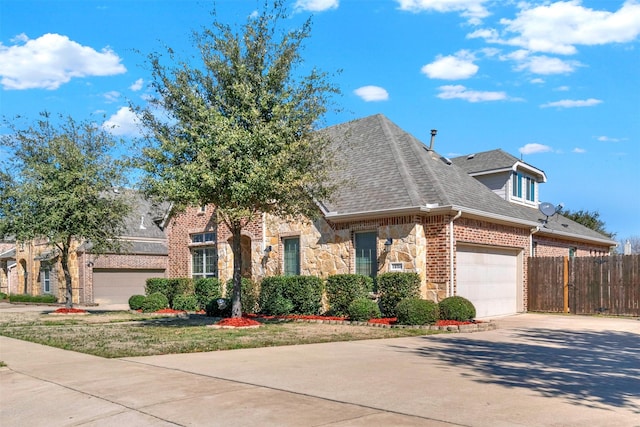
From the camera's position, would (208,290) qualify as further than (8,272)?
No

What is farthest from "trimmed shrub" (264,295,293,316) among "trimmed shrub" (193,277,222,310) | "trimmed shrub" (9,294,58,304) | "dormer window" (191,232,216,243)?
"trimmed shrub" (9,294,58,304)

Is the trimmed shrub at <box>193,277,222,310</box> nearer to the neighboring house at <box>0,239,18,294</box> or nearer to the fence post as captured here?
the fence post

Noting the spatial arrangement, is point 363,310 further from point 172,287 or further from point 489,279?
point 172,287

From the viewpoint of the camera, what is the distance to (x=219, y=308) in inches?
800

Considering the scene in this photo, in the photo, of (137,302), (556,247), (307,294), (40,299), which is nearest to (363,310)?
(307,294)

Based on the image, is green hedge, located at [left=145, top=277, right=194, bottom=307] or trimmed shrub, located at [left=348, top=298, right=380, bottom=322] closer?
trimmed shrub, located at [left=348, top=298, right=380, bottom=322]

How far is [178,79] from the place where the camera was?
15.8 meters

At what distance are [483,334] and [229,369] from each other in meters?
7.93

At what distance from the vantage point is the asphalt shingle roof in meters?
18.7

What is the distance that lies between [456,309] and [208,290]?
11.0 m

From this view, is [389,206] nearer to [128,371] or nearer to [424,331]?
[424,331]

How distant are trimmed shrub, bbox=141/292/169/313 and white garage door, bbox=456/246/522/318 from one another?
38.6 ft

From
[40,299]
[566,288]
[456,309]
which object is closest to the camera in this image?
[456,309]

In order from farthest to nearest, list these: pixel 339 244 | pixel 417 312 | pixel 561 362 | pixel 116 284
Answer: pixel 116 284
pixel 339 244
pixel 417 312
pixel 561 362
